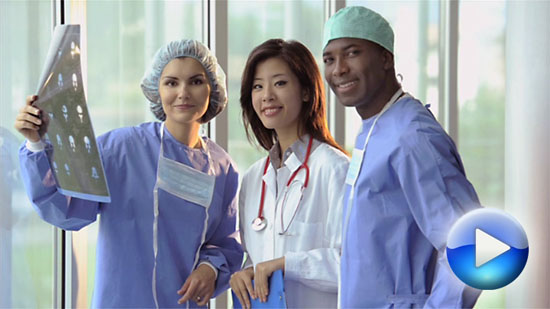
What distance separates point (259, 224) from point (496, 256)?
91 centimetres

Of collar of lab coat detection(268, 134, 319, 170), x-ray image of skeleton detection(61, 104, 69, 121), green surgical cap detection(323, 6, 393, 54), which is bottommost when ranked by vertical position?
collar of lab coat detection(268, 134, 319, 170)

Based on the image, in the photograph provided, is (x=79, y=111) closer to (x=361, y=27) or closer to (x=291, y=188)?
(x=291, y=188)

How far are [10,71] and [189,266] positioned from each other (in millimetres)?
1212

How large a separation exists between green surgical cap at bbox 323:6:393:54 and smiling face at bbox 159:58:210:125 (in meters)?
0.57

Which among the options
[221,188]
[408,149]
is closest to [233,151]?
[221,188]

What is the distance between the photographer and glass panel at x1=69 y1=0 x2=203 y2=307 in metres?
2.80

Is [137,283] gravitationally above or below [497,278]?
below

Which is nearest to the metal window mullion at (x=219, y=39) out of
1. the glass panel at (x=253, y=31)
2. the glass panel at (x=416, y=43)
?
the glass panel at (x=253, y=31)

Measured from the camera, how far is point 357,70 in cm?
168

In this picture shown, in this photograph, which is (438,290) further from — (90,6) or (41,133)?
(90,6)

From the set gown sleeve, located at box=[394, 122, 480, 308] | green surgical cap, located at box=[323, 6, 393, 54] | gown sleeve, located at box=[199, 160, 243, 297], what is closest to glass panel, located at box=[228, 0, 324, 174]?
gown sleeve, located at box=[199, 160, 243, 297]

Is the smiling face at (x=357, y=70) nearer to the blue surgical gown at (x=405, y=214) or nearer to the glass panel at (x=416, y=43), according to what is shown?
the blue surgical gown at (x=405, y=214)

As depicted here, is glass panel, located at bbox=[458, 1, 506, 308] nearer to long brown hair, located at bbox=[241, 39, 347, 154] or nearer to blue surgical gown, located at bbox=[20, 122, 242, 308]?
long brown hair, located at bbox=[241, 39, 347, 154]

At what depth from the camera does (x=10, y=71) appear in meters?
2.66
